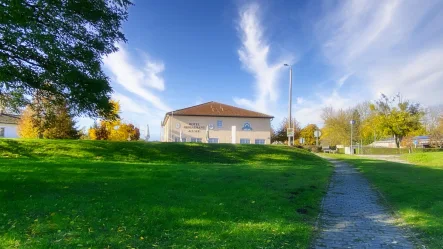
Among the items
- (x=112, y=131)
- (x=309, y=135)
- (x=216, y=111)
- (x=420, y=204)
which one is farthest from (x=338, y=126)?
(x=420, y=204)

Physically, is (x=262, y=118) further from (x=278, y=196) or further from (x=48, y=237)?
(x=48, y=237)

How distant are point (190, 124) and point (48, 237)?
43752 millimetres

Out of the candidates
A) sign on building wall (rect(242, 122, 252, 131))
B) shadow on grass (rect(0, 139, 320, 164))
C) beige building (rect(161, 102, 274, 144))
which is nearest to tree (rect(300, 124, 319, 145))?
beige building (rect(161, 102, 274, 144))

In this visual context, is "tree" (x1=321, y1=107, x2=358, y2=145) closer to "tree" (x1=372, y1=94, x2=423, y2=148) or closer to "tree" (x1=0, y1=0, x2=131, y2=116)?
"tree" (x1=372, y1=94, x2=423, y2=148)

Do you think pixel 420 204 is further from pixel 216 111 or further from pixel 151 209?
pixel 216 111

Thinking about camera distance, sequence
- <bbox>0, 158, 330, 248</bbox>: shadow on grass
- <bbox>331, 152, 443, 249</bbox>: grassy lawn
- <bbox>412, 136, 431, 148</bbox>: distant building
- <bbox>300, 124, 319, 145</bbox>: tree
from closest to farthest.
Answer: <bbox>0, 158, 330, 248</bbox>: shadow on grass, <bbox>331, 152, 443, 249</bbox>: grassy lawn, <bbox>412, 136, 431, 148</bbox>: distant building, <bbox>300, 124, 319, 145</bbox>: tree

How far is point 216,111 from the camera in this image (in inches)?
1982

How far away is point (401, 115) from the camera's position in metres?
49.2

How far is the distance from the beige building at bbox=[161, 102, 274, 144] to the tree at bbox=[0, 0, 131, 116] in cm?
3399

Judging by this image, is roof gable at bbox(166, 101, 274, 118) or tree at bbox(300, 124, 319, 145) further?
tree at bbox(300, 124, 319, 145)

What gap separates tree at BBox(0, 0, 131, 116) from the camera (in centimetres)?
968

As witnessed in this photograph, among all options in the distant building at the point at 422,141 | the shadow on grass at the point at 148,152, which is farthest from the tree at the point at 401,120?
the shadow on grass at the point at 148,152

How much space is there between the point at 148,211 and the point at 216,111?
4366 centimetres

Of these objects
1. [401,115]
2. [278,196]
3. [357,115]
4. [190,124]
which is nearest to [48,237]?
[278,196]
